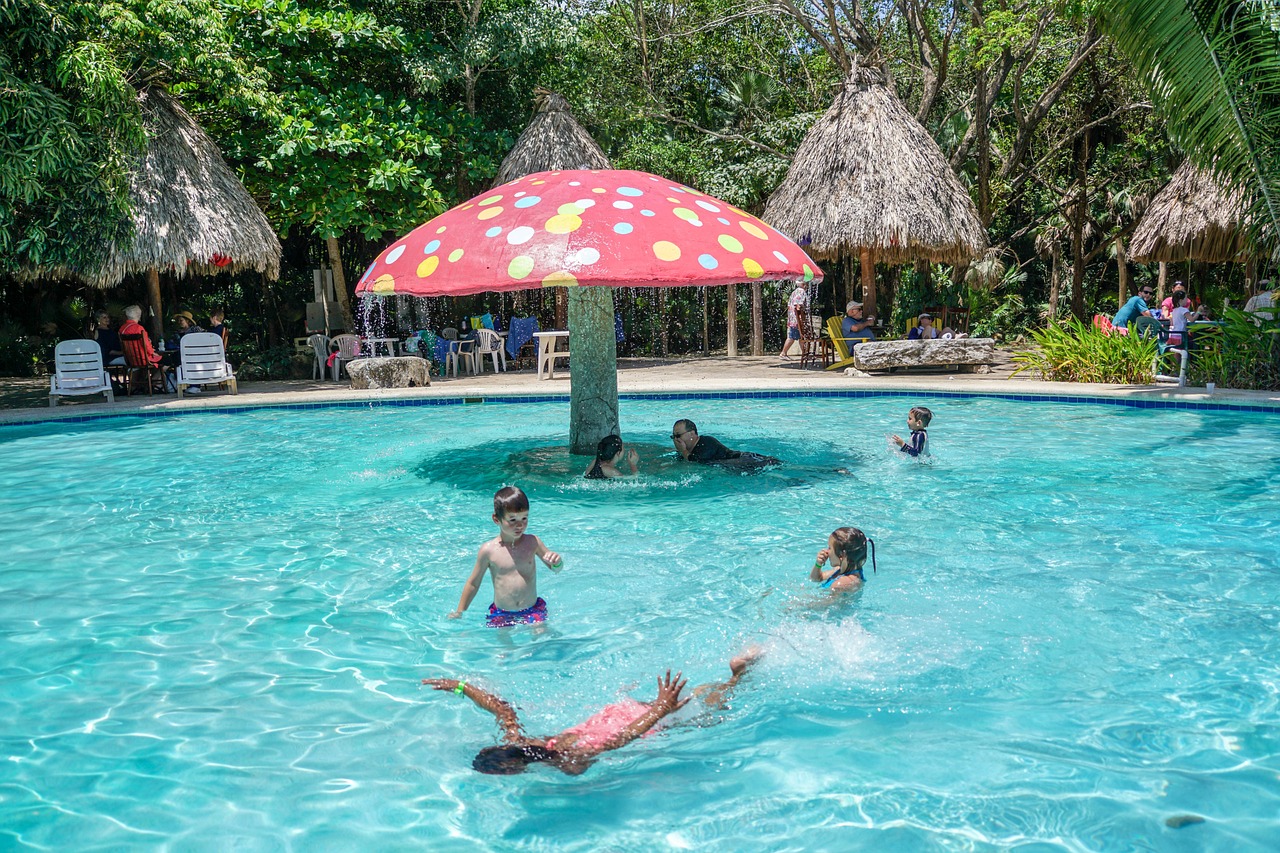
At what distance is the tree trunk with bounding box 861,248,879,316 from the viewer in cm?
1888

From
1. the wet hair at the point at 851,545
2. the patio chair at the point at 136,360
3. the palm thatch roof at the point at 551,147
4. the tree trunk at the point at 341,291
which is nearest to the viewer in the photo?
the wet hair at the point at 851,545

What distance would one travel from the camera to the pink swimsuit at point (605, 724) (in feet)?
13.3

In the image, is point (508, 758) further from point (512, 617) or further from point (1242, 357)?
point (1242, 357)

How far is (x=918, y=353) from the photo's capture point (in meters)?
17.0

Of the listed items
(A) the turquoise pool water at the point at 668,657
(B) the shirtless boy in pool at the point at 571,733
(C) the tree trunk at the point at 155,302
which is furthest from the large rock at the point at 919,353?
(B) the shirtless boy in pool at the point at 571,733

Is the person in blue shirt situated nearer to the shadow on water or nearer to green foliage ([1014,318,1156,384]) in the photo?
green foliage ([1014,318,1156,384])

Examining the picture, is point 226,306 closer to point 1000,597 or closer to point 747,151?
point 747,151

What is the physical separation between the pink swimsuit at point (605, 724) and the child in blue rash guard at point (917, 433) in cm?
584

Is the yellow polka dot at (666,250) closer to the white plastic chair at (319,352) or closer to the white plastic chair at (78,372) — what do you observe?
the white plastic chair at (78,372)

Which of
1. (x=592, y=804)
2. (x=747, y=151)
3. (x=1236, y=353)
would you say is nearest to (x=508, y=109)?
(x=747, y=151)

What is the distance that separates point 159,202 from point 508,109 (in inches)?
295

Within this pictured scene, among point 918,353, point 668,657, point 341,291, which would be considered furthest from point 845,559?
point 341,291

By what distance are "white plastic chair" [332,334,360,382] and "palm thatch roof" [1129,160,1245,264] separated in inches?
575

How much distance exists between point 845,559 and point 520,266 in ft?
11.2
